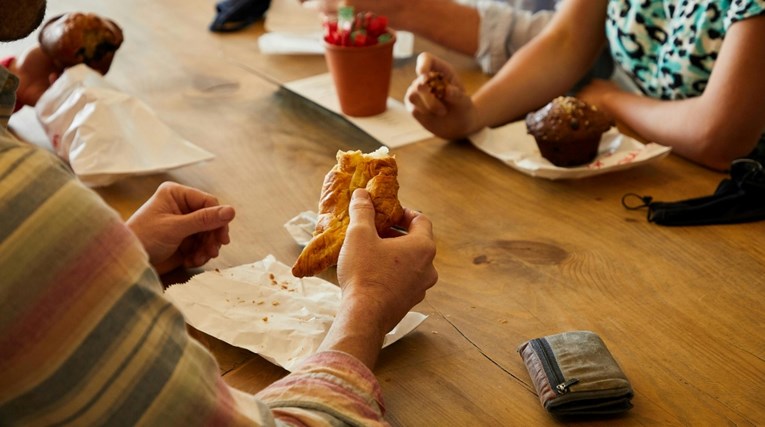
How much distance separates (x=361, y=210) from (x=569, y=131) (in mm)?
564

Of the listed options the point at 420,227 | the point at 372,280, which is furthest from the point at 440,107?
the point at 372,280

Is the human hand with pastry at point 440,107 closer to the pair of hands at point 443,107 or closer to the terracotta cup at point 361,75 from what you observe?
the pair of hands at point 443,107

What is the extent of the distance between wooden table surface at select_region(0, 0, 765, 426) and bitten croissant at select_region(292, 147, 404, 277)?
0.45ft

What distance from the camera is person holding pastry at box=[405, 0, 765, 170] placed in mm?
1393

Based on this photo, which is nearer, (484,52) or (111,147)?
(111,147)

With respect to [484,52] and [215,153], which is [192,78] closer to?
[215,153]

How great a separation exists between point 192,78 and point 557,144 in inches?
37.6

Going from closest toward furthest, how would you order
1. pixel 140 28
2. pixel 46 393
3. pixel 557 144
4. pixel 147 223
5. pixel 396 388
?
pixel 46 393 → pixel 396 388 → pixel 147 223 → pixel 557 144 → pixel 140 28

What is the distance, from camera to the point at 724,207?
1.28 metres

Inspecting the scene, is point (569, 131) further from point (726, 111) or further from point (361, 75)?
point (361, 75)

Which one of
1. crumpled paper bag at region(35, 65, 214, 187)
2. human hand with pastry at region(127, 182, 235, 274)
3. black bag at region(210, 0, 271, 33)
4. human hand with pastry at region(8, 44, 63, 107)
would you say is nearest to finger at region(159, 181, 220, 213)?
human hand with pastry at region(127, 182, 235, 274)

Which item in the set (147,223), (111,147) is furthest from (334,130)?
(147,223)

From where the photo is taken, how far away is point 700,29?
147cm

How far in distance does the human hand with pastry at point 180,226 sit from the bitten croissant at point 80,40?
1.97 feet
